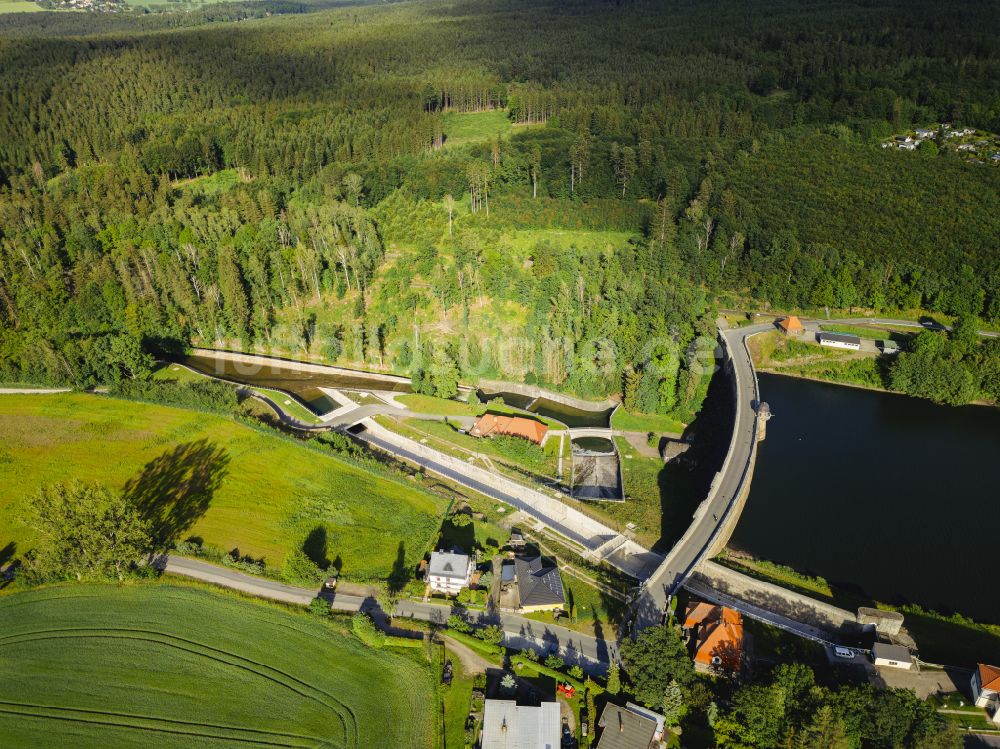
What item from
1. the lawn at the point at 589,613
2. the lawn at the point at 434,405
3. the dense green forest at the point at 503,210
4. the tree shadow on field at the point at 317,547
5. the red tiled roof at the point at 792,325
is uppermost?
the dense green forest at the point at 503,210

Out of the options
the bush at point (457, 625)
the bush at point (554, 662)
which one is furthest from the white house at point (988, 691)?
the bush at point (457, 625)

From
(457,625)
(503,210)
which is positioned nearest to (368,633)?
(457,625)

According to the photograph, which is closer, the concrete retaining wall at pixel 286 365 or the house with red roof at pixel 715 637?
the house with red roof at pixel 715 637

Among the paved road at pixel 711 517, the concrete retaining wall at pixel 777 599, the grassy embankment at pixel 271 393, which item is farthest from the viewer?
the grassy embankment at pixel 271 393

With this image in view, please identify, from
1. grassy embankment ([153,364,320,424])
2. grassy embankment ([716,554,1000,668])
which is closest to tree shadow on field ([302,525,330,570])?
grassy embankment ([153,364,320,424])

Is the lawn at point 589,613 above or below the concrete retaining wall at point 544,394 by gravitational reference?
below

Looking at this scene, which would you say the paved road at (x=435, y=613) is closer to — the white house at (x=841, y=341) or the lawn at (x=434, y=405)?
the lawn at (x=434, y=405)

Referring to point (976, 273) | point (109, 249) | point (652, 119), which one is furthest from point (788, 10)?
point (109, 249)

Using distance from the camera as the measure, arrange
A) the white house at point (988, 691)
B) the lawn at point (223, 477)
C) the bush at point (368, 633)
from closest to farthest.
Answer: the white house at point (988, 691) → the bush at point (368, 633) → the lawn at point (223, 477)

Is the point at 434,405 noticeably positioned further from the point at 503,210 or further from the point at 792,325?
the point at 792,325
